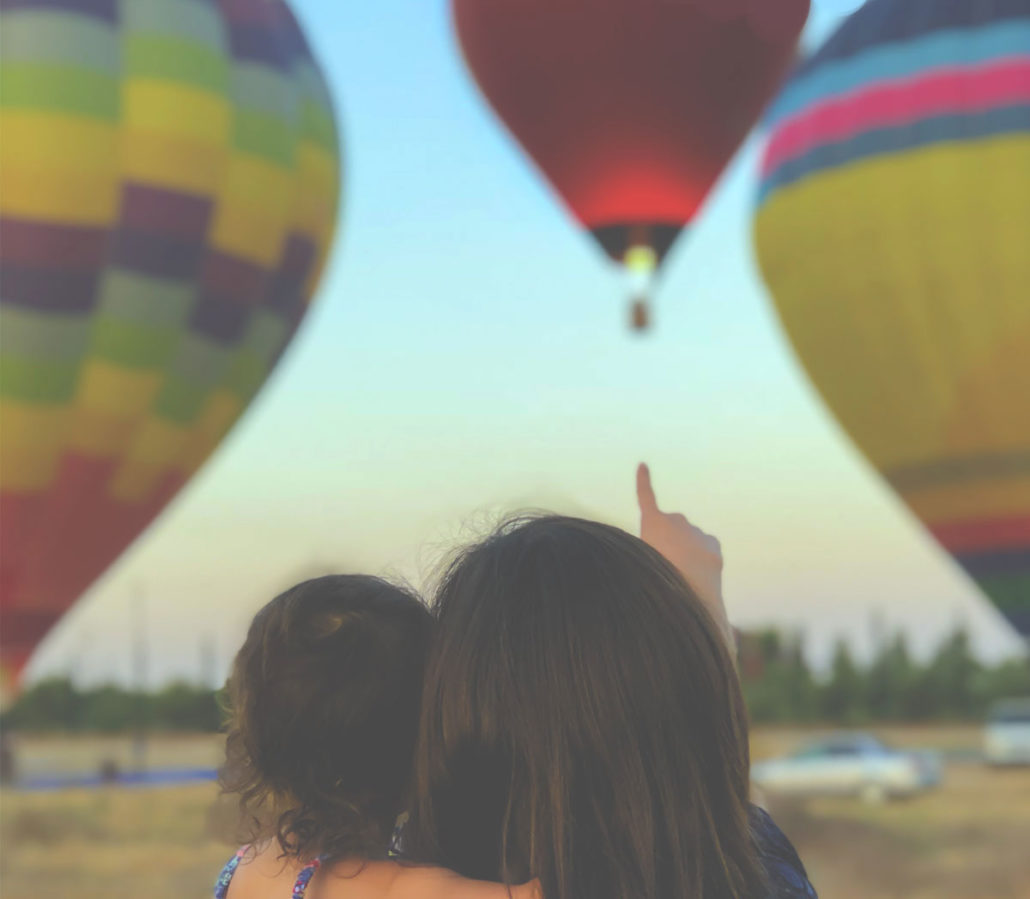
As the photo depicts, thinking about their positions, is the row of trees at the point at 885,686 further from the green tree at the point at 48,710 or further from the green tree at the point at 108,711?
the green tree at the point at 48,710

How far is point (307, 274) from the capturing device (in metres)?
9.07

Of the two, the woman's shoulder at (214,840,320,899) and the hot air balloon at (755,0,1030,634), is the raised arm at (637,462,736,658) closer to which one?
the woman's shoulder at (214,840,320,899)

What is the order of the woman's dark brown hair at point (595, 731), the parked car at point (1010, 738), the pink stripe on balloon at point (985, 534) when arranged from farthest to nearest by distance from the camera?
the parked car at point (1010, 738) → the pink stripe on balloon at point (985, 534) → the woman's dark brown hair at point (595, 731)

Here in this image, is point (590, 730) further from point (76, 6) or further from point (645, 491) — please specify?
point (76, 6)

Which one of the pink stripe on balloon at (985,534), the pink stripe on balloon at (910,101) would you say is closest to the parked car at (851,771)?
the pink stripe on balloon at (985,534)

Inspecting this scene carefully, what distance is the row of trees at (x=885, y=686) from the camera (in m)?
22.3

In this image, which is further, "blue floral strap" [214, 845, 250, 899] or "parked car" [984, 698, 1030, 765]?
"parked car" [984, 698, 1030, 765]

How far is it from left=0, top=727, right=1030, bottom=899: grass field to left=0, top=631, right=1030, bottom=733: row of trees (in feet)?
29.0

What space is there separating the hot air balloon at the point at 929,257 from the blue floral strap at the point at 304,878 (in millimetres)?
9102

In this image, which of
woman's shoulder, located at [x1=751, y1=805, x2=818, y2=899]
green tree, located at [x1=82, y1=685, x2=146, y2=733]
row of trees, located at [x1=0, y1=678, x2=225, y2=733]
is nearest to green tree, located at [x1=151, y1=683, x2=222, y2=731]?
row of trees, located at [x1=0, y1=678, x2=225, y2=733]

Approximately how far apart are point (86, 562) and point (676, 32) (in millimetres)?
4211

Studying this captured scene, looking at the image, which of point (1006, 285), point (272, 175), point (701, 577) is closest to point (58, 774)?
point (272, 175)

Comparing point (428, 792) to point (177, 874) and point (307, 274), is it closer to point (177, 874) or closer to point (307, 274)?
point (177, 874)

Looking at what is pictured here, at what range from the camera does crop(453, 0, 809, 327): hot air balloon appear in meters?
7.04
